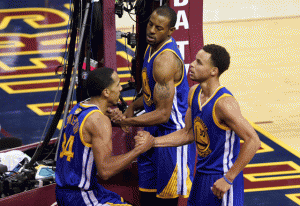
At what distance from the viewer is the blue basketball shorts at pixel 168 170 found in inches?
187

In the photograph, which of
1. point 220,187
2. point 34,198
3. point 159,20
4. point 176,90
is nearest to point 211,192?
point 220,187

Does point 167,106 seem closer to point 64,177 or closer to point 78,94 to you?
point 64,177

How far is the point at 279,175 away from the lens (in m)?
6.43

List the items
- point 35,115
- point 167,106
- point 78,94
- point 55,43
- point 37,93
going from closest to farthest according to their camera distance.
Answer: point 167,106 → point 78,94 → point 35,115 → point 37,93 → point 55,43

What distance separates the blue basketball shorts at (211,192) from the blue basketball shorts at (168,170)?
822 mm

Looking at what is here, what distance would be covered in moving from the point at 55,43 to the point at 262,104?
4.47 metres

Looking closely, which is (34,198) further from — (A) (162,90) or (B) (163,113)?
(A) (162,90)

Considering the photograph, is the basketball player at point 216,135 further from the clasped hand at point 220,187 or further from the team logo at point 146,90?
the team logo at point 146,90

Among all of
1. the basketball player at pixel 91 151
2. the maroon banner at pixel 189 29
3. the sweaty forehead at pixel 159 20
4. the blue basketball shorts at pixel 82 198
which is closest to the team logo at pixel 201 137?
the basketball player at pixel 91 151

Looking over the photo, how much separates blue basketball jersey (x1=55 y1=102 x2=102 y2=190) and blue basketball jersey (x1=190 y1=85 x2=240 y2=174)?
0.77 meters

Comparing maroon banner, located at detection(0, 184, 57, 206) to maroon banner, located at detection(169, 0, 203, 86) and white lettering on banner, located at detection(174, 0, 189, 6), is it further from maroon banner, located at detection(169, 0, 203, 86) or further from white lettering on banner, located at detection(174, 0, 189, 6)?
white lettering on banner, located at detection(174, 0, 189, 6)

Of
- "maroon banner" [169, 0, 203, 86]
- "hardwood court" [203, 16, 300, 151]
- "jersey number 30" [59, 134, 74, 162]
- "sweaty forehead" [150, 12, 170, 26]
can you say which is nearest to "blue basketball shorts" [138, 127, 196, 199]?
"sweaty forehead" [150, 12, 170, 26]

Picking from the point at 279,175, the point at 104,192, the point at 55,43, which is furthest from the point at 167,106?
the point at 55,43

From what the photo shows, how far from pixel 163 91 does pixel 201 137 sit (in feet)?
2.78
